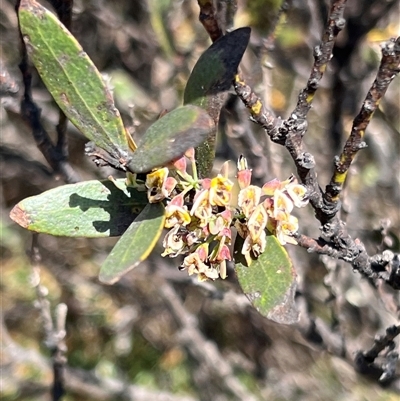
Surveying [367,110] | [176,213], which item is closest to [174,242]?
[176,213]

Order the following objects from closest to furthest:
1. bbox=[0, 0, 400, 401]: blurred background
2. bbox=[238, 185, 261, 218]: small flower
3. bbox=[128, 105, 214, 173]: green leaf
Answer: bbox=[128, 105, 214, 173]: green leaf < bbox=[238, 185, 261, 218]: small flower < bbox=[0, 0, 400, 401]: blurred background

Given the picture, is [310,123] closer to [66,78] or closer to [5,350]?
[5,350]

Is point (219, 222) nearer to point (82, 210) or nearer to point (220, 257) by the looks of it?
point (220, 257)

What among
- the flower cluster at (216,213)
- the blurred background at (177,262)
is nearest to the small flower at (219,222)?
the flower cluster at (216,213)

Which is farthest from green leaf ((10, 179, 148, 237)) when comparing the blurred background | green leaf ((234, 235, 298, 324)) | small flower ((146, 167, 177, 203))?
the blurred background

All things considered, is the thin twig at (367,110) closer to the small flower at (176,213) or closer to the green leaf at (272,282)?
the green leaf at (272,282)

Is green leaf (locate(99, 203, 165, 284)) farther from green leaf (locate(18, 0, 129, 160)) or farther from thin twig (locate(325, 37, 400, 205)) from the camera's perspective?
thin twig (locate(325, 37, 400, 205))

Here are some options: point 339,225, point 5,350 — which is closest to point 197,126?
point 339,225
